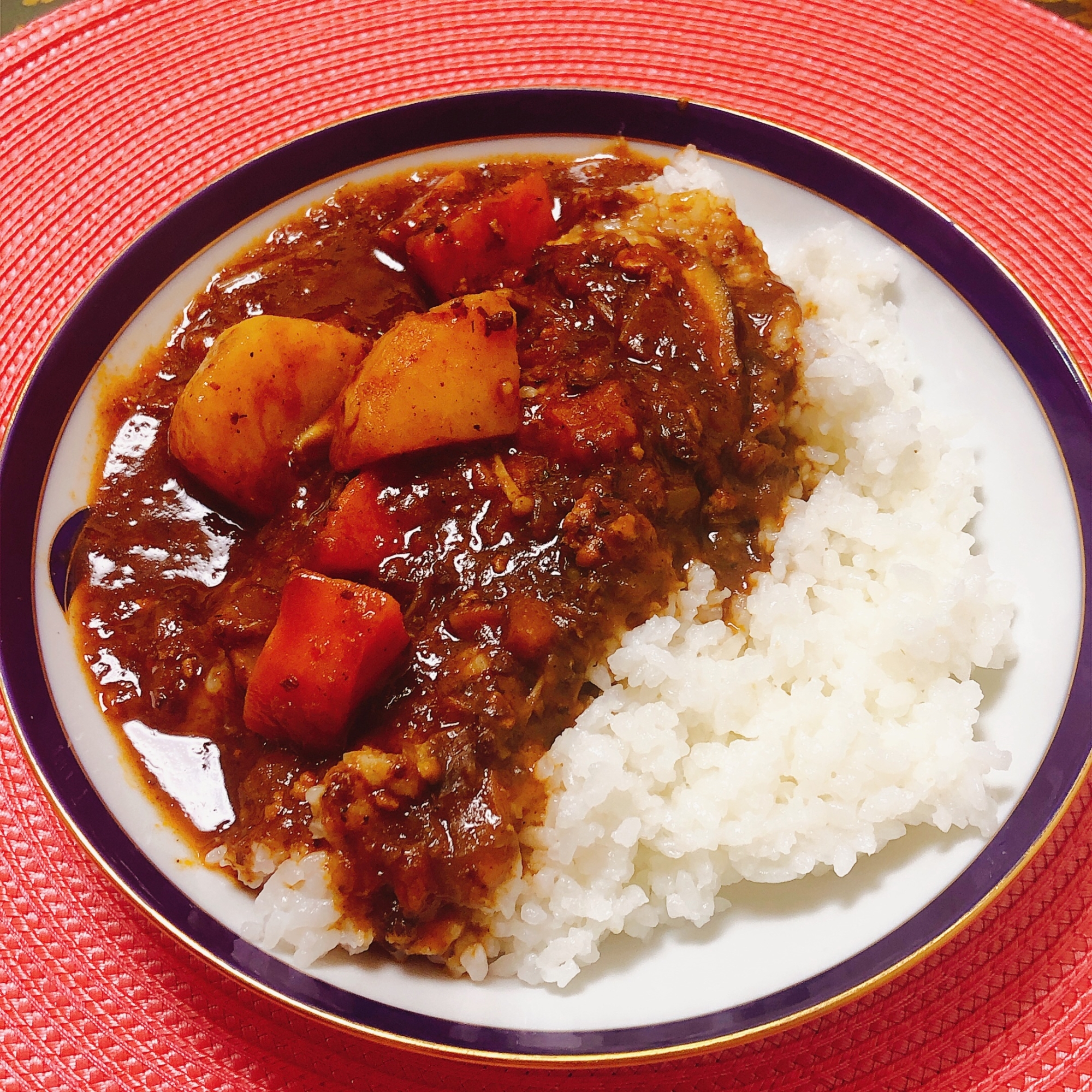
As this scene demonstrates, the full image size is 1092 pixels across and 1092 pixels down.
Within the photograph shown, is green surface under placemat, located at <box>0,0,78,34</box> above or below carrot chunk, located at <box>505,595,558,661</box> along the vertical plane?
above

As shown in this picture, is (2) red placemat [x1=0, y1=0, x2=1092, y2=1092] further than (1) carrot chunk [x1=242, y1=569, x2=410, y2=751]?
Yes

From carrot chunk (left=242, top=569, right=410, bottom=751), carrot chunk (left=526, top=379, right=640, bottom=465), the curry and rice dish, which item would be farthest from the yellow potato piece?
carrot chunk (left=242, top=569, right=410, bottom=751)

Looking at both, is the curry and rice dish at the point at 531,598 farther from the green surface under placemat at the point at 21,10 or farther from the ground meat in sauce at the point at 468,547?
the green surface under placemat at the point at 21,10

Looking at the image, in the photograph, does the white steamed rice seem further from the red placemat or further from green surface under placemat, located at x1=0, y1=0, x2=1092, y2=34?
green surface under placemat, located at x1=0, y1=0, x2=1092, y2=34

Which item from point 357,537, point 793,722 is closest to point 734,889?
point 793,722

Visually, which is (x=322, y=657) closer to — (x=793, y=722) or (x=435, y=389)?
(x=435, y=389)

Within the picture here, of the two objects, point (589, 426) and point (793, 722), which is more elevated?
point (589, 426)

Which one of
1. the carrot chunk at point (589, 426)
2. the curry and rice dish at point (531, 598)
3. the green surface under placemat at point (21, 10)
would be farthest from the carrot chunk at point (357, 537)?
the green surface under placemat at point (21, 10)
